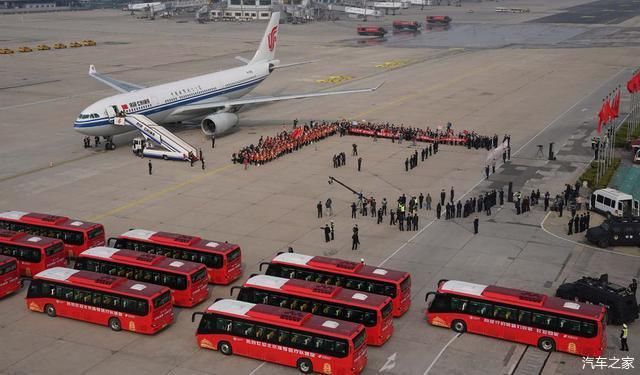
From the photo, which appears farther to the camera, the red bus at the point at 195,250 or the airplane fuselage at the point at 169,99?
the airplane fuselage at the point at 169,99

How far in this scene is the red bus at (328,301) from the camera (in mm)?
37438

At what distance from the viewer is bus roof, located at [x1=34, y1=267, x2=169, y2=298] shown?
129ft

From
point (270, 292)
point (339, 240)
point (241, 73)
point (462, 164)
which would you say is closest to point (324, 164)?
point (462, 164)

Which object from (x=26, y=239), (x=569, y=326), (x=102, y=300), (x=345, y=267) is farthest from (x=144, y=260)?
(x=569, y=326)

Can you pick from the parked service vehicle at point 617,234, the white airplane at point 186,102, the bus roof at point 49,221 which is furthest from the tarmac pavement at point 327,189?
the bus roof at point 49,221

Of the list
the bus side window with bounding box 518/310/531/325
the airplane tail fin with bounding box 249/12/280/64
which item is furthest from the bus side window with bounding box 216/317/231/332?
the airplane tail fin with bounding box 249/12/280/64

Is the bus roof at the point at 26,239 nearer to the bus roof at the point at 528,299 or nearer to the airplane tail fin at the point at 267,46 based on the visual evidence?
the bus roof at the point at 528,299

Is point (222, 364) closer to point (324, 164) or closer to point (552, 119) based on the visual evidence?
point (324, 164)

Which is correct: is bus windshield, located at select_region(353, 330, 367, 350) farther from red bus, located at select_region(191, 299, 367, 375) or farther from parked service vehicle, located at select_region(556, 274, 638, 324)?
parked service vehicle, located at select_region(556, 274, 638, 324)

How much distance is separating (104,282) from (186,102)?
154ft

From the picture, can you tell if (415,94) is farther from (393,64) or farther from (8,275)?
(8,275)

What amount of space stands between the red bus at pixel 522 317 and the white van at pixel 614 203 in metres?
20.5

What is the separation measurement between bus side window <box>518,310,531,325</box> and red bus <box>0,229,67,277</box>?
2680cm

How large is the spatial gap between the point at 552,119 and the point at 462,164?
86.3 feet
